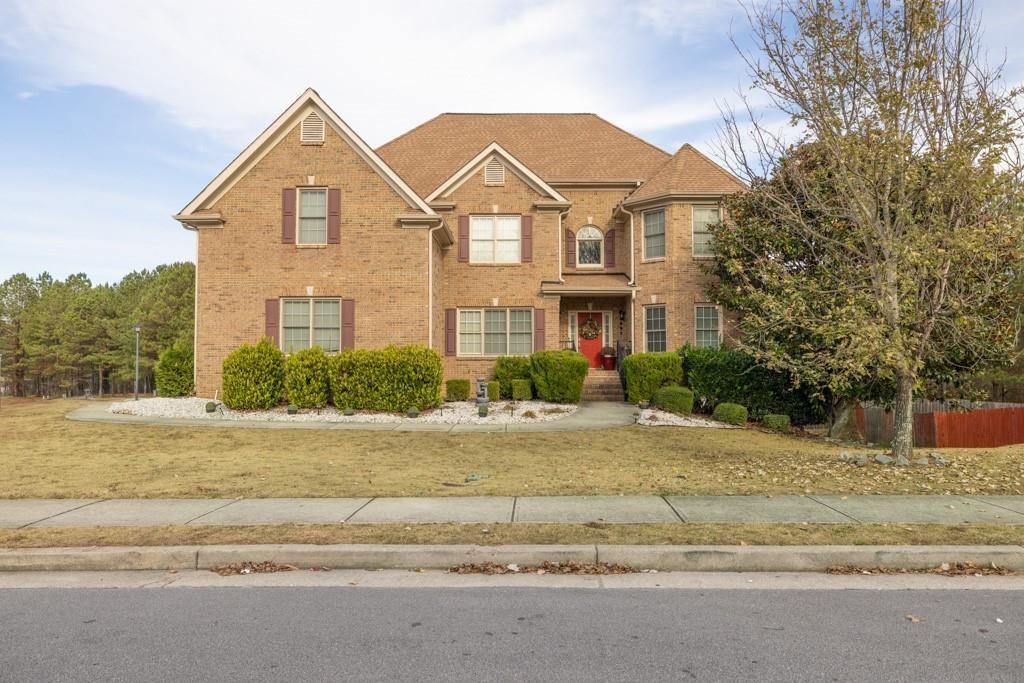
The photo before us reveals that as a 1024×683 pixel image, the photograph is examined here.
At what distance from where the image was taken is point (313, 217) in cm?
1872

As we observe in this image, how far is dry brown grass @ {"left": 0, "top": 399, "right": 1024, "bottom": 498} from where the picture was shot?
321 inches

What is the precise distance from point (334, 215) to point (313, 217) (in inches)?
25.7

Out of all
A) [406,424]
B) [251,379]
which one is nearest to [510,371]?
[406,424]

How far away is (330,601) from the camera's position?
464 cm

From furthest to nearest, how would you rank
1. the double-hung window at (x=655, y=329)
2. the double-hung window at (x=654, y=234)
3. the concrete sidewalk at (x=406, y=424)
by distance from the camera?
1. the double-hung window at (x=654, y=234)
2. the double-hung window at (x=655, y=329)
3. the concrete sidewalk at (x=406, y=424)

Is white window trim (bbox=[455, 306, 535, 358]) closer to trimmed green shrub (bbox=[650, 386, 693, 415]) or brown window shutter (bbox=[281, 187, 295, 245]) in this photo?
trimmed green shrub (bbox=[650, 386, 693, 415])

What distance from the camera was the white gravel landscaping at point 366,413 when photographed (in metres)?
15.7

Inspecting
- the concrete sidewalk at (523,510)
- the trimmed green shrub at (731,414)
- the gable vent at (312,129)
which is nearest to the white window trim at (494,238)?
the gable vent at (312,129)

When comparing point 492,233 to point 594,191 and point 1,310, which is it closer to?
point 594,191

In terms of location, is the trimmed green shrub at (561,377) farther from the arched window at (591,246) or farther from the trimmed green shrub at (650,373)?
the arched window at (591,246)

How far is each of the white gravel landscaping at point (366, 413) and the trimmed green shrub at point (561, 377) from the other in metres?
0.34

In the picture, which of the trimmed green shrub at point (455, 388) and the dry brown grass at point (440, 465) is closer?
the dry brown grass at point (440, 465)

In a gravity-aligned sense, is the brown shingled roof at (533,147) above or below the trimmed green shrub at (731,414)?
above

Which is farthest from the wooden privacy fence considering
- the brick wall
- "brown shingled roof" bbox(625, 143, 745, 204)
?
the brick wall
